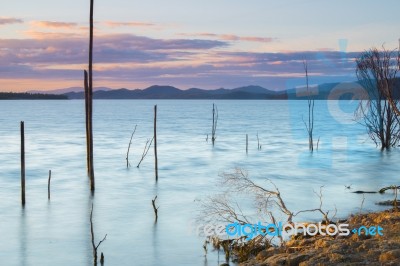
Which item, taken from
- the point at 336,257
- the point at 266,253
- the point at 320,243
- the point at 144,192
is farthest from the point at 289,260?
the point at 144,192

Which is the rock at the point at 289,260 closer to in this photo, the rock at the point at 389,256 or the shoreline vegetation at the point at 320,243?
the shoreline vegetation at the point at 320,243

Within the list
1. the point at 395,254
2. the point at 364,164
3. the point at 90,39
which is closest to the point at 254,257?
the point at 395,254

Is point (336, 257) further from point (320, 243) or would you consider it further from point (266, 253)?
point (266, 253)

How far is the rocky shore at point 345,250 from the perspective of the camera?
821 centimetres

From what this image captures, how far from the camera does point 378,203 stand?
1759 centimetres

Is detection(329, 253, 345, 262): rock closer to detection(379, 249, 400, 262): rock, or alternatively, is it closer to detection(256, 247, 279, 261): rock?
detection(379, 249, 400, 262): rock

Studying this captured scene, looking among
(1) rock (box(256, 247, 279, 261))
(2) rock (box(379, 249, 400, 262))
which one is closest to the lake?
(1) rock (box(256, 247, 279, 261))

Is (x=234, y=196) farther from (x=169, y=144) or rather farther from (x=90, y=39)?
(x=169, y=144)

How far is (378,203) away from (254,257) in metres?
8.07

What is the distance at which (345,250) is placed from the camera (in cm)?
875

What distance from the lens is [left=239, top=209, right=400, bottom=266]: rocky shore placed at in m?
8.21

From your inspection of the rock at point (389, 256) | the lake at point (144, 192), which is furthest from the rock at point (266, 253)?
the rock at point (389, 256)

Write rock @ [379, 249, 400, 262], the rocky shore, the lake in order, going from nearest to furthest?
rock @ [379, 249, 400, 262] → the rocky shore → the lake

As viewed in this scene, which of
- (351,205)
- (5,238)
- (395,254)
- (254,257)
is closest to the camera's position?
(395,254)
